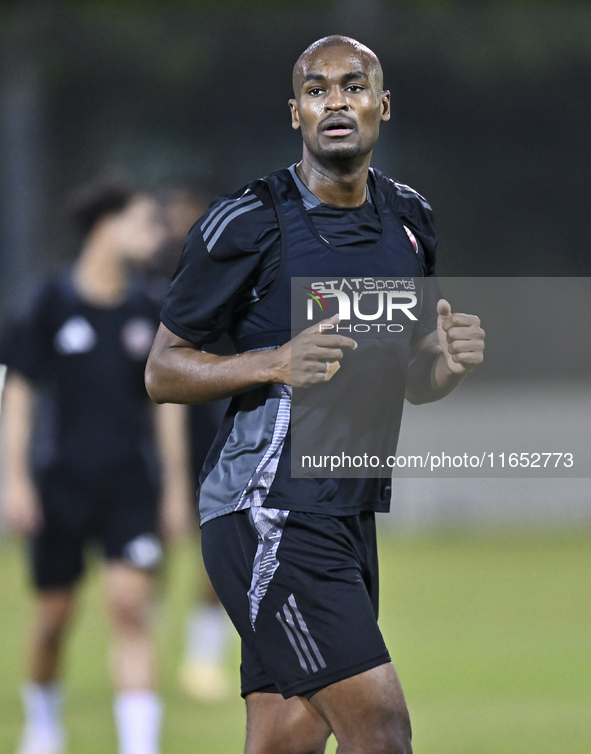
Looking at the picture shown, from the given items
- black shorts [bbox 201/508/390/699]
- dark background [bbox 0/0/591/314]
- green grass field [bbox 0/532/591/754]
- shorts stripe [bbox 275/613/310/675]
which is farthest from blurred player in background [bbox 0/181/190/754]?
dark background [bbox 0/0/591/314]

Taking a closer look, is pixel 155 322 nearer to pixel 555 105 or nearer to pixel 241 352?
pixel 241 352

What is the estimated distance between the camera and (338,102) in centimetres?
316

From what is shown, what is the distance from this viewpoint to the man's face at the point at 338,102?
125 inches

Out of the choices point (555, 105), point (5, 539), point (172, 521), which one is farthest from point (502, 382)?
point (172, 521)

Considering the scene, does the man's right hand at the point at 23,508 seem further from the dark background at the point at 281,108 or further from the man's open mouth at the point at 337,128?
the dark background at the point at 281,108

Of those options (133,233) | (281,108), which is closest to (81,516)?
(133,233)

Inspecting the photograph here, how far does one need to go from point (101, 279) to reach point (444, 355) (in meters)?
2.56

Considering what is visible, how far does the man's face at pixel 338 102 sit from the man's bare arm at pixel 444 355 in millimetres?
477

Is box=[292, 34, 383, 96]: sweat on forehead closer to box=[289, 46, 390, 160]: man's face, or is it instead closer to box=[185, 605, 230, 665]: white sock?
box=[289, 46, 390, 160]: man's face

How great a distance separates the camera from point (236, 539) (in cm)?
312

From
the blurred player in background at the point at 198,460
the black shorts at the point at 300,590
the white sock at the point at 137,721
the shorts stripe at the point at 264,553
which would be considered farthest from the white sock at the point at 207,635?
the shorts stripe at the point at 264,553

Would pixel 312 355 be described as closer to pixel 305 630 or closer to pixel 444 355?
pixel 444 355

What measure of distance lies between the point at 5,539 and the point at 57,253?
4285mm

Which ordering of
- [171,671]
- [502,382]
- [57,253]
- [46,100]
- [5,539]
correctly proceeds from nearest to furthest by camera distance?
[171,671], [5,539], [502,382], [57,253], [46,100]
